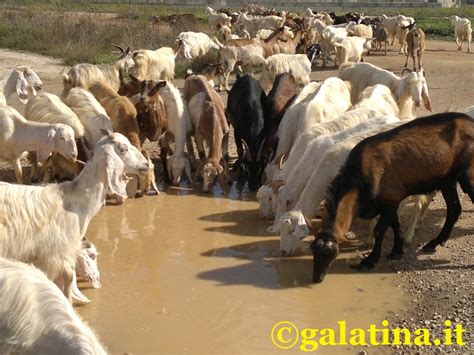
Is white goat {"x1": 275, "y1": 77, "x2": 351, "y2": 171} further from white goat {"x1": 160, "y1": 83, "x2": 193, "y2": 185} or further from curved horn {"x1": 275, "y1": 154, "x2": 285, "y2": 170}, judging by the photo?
white goat {"x1": 160, "y1": 83, "x2": 193, "y2": 185}

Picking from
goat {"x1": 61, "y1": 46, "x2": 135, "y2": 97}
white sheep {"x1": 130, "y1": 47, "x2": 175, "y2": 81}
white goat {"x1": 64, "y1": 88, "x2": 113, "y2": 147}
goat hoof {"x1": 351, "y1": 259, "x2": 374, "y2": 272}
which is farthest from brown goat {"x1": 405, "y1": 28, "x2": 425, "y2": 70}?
goat hoof {"x1": 351, "y1": 259, "x2": 374, "y2": 272}

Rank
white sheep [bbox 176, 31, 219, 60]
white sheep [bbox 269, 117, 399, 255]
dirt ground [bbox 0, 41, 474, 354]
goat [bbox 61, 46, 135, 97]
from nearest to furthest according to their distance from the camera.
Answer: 1. dirt ground [bbox 0, 41, 474, 354]
2. white sheep [bbox 269, 117, 399, 255]
3. goat [bbox 61, 46, 135, 97]
4. white sheep [bbox 176, 31, 219, 60]

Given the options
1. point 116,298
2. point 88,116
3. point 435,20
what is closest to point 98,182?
point 116,298

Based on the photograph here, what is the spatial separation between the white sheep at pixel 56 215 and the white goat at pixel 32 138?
2.50 m

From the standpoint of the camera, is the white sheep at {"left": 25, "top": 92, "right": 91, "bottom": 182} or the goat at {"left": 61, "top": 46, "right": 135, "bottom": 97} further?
the goat at {"left": 61, "top": 46, "right": 135, "bottom": 97}

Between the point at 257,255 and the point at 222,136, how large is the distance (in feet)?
10.5

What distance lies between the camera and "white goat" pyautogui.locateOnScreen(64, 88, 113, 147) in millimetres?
9742

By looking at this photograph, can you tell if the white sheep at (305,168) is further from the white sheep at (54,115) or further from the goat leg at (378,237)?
the white sheep at (54,115)

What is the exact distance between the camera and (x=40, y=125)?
896 cm

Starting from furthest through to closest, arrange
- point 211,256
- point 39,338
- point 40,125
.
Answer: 1. point 40,125
2. point 211,256
3. point 39,338

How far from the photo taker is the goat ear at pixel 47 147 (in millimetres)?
8727

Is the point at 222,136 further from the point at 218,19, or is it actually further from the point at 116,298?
the point at 218,19

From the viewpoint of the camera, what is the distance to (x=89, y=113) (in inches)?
391

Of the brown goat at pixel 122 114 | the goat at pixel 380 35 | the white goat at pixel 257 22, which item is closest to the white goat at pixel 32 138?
the brown goat at pixel 122 114
